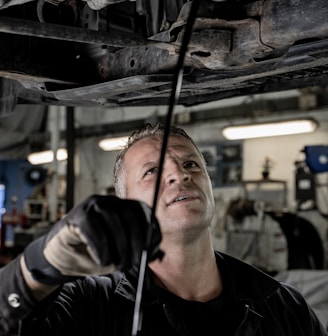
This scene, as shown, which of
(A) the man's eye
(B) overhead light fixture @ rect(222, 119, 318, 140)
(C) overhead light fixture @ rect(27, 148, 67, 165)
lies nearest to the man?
(A) the man's eye

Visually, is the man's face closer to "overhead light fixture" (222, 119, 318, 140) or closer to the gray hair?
the gray hair

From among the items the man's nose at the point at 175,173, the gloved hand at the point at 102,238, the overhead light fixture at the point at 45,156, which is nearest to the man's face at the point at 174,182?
the man's nose at the point at 175,173

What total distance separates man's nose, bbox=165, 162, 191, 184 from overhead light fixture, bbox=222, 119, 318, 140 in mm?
4697

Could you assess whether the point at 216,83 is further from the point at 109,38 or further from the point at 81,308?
the point at 81,308

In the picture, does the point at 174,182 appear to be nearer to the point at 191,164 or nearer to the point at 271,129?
the point at 191,164

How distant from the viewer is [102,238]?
868mm

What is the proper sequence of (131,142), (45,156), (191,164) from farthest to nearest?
(45,156) < (131,142) < (191,164)

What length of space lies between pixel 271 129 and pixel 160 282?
193 inches

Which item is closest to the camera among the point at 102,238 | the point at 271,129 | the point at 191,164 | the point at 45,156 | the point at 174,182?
the point at 102,238

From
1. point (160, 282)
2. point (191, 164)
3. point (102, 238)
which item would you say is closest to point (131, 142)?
point (191, 164)

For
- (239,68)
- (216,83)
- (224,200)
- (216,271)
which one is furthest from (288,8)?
(224,200)

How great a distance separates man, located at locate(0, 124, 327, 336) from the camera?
0.98m

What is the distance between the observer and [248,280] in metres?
1.58

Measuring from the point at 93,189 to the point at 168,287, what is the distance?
6768 mm
